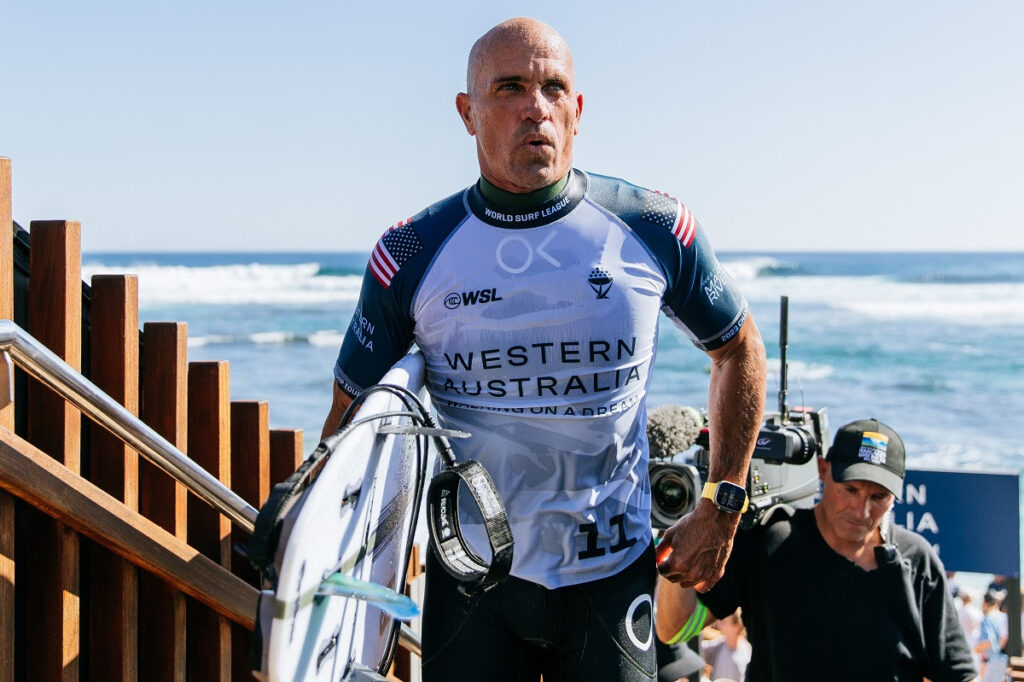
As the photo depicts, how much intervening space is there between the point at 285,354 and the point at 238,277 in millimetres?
19171

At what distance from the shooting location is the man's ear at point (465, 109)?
7.98ft

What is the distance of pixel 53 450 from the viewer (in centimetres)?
239

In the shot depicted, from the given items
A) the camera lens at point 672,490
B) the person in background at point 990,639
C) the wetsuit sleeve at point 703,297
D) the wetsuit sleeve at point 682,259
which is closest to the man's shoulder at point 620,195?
the wetsuit sleeve at point 682,259

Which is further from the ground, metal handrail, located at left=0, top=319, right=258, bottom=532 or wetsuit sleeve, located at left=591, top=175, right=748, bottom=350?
wetsuit sleeve, located at left=591, top=175, right=748, bottom=350

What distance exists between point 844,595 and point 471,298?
5.68 feet

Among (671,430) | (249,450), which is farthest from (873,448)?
(249,450)

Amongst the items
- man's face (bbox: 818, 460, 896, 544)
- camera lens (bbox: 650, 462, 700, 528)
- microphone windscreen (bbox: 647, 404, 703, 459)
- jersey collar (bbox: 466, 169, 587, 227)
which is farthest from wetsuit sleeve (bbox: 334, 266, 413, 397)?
man's face (bbox: 818, 460, 896, 544)

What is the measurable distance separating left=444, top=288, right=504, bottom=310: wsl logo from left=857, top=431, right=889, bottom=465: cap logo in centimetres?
170

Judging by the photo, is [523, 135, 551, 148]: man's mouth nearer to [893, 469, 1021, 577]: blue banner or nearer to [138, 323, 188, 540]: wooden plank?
[138, 323, 188, 540]: wooden plank

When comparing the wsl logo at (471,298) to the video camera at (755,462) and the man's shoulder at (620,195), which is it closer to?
the man's shoulder at (620,195)

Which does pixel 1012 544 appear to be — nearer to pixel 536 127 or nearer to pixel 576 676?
pixel 576 676

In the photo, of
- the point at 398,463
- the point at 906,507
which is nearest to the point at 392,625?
the point at 398,463

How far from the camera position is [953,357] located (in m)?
27.3

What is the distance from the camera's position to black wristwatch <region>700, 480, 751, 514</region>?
2.47 metres
